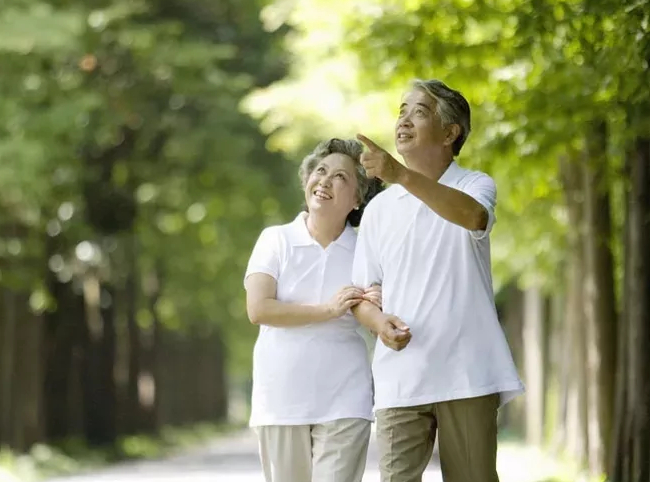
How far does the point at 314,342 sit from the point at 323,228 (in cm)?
52

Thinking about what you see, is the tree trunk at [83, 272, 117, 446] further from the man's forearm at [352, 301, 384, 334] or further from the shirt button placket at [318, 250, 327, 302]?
the man's forearm at [352, 301, 384, 334]

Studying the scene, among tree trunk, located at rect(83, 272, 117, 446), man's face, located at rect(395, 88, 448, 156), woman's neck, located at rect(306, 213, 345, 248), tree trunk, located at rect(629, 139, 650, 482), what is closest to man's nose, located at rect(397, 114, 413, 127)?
man's face, located at rect(395, 88, 448, 156)

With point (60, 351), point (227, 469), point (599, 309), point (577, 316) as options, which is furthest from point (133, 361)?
point (599, 309)

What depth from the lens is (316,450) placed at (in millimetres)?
7871

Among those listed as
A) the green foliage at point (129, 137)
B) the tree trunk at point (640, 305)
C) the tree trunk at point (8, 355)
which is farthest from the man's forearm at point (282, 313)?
the tree trunk at point (8, 355)

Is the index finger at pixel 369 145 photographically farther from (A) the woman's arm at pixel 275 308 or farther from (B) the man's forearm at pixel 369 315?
(A) the woman's arm at pixel 275 308

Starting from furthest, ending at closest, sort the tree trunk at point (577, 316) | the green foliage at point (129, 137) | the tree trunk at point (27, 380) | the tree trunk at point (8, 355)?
the tree trunk at point (27, 380), the tree trunk at point (8, 355), the green foliage at point (129, 137), the tree trunk at point (577, 316)

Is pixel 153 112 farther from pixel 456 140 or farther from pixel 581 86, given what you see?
pixel 456 140

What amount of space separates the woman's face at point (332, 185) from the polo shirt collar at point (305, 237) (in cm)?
13

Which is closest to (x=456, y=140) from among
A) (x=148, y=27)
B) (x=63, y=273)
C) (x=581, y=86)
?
(x=581, y=86)

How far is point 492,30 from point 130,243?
59.1ft

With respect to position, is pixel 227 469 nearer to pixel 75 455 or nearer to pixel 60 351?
pixel 75 455

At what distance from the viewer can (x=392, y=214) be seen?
7.17 metres

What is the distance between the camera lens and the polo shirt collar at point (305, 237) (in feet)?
26.6
